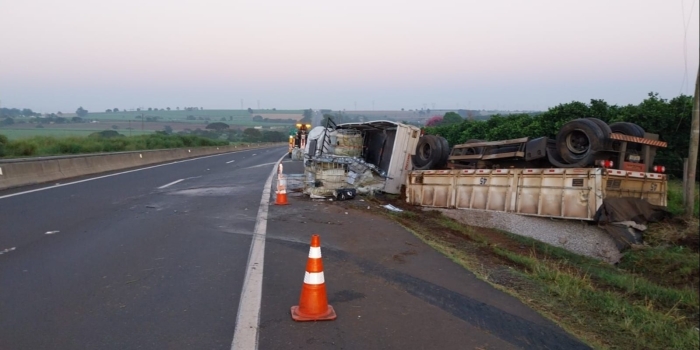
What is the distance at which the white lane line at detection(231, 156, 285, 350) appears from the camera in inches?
191

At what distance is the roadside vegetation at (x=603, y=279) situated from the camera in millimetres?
5566

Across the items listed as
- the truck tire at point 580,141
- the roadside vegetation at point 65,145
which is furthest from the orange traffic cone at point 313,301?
the roadside vegetation at point 65,145

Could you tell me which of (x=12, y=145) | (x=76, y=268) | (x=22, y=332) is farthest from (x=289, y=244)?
(x=12, y=145)

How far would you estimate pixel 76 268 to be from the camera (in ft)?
24.0

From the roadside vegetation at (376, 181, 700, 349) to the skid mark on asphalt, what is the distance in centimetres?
27

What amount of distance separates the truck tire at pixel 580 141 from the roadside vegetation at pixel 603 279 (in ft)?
6.71

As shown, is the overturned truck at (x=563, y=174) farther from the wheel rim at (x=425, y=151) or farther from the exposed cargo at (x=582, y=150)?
the wheel rim at (x=425, y=151)

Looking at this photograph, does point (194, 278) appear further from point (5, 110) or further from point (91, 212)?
point (5, 110)

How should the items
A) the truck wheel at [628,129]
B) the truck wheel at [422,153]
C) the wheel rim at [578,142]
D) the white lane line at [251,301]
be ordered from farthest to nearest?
1. the truck wheel at [422,153]
2. the truck wheel at [628,129]
3. the wheel rim at [578,142]
4. the white lane line at [251,301]

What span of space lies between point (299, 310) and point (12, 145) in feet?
129

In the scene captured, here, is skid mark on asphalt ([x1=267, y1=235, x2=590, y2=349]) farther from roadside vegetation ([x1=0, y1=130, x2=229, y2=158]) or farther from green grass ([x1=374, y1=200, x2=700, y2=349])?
roadside vegetation ([x1=0, y1=130, x2=229, y2=158])

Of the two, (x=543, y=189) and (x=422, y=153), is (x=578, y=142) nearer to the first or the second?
(x=543, y=189)

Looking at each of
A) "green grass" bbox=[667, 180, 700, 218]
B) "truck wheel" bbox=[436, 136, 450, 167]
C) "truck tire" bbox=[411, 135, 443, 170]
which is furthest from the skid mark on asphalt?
"truck wheel" bbox=[436, 136, 450, 167]

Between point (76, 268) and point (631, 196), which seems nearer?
point (76, 268)
